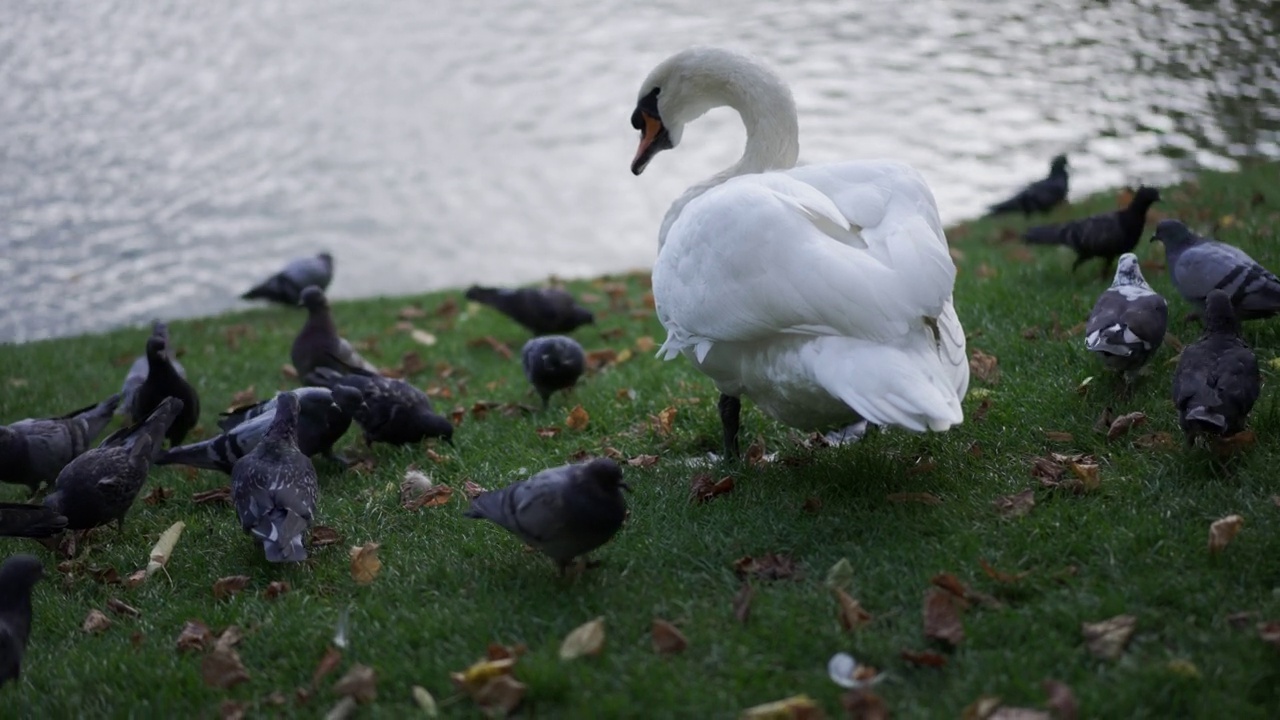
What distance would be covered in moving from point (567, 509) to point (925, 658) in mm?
1133

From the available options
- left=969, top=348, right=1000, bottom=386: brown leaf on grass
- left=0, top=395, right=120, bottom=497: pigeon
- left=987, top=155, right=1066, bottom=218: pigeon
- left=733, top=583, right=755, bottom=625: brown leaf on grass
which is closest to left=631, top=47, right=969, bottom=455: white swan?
left=733, top=583, right=755, bottom=625: brown leaf on grass

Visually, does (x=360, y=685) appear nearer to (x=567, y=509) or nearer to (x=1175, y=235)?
(x=567, y=509)

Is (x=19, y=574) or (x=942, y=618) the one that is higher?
(x=19, y=574)

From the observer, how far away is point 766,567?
11.6ft

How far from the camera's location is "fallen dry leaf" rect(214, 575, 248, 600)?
3.93m

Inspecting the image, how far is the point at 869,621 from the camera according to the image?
317cm

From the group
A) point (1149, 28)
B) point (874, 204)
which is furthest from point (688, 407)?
point (1149, 28)

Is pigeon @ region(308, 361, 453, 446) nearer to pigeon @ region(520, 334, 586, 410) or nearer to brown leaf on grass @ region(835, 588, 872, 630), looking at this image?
pigeon @ region(520, 334, 586, 410)

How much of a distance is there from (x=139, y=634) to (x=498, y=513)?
1.24 m

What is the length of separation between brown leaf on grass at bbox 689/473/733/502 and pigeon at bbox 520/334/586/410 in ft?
5.52

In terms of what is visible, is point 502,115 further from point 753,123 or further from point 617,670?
point 617,670

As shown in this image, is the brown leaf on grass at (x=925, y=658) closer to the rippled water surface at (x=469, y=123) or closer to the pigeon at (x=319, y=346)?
the pigeon at (x=319, y=346)

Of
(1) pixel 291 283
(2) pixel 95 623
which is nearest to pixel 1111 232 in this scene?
(2) pixel 95 623

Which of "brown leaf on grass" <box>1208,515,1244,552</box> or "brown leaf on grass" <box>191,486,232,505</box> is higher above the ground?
"brown leaf on grass" <box>1208,515,1244,552</box>
